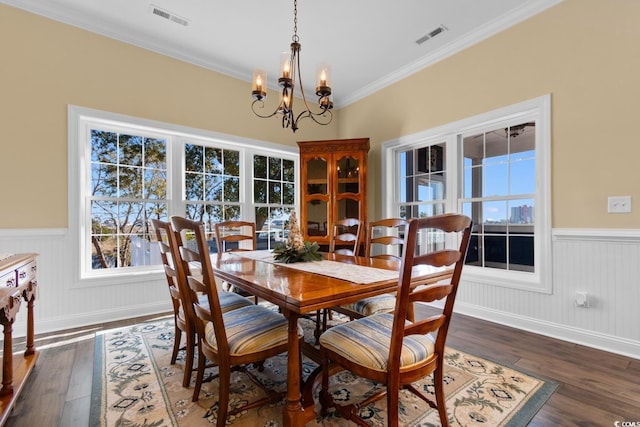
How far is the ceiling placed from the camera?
2.75m

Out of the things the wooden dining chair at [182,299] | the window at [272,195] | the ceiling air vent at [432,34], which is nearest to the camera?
the wooden dining chair at [182,299]

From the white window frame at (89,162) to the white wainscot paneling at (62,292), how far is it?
62 mm

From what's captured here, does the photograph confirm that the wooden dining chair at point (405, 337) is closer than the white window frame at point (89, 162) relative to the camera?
Yes

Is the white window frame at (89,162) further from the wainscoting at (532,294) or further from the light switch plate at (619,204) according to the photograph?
the light switch plate at (619,204)

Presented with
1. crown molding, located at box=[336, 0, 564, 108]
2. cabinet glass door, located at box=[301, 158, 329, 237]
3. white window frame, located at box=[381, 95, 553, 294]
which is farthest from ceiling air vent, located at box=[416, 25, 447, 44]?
cabinet glass door, located at box=[301, 158, 329, 237]

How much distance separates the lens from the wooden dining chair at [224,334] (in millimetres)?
1359

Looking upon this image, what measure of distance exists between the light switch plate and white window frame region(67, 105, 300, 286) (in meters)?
3.66

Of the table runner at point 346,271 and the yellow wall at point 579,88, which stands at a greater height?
the yellow wall at point 579,88

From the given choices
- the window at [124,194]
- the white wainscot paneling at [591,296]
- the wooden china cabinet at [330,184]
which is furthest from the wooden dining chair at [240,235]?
the white wainscot paneling at [591,296]

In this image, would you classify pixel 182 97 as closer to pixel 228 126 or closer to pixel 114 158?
pixel 228 126

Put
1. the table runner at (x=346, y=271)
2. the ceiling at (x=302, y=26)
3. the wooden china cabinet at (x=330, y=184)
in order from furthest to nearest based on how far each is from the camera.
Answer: the wooden china cabinet at (x=330, y=184), the ceiling at (x=302, y=26), the table runner at (x=346, y=271)

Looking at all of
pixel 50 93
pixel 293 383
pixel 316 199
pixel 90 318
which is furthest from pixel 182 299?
pixel 316 199

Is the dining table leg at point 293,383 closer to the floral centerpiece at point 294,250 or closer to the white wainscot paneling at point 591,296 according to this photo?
the floral centerpiece at point 294,250

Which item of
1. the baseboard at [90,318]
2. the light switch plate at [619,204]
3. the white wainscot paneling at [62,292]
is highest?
the light switch plate at [619,204]
